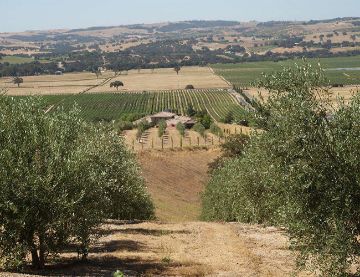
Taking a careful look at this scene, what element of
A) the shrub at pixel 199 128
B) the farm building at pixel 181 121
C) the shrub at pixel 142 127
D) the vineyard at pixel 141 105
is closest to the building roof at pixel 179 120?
the farm building at pixel 181 121

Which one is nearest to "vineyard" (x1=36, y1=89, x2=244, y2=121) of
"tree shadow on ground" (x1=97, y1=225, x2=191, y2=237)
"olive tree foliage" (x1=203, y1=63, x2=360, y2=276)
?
"tree shadow on ground" (x1=97, y1=225, x2=191, y2=237)

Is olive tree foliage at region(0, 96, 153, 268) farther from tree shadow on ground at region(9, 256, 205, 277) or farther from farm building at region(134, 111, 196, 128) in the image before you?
farm building at region(134, 111, 196, 128)

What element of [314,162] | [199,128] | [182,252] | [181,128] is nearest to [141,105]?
[181,128]

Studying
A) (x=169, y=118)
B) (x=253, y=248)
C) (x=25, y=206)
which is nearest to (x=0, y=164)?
(x=25, y=206)

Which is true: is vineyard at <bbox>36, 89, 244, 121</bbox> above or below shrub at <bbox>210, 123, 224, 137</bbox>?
below

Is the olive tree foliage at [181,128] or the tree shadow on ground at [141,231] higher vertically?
the tree shadow on ground at [141,231]

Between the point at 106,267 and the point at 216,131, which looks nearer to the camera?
the point at 106,267

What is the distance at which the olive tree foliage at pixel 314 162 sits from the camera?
66.8 feet

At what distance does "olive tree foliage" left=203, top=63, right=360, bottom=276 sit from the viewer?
2036cm

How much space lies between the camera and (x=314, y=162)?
20.5 m

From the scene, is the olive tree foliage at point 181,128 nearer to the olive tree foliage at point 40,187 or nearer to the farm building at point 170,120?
the farm building at point 170,120

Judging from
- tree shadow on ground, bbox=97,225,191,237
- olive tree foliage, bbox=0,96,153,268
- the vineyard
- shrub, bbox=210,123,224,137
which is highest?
olive tree foliage, bbox=0,96,153,268

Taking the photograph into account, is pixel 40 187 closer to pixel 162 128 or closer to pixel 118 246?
pixel 118 246

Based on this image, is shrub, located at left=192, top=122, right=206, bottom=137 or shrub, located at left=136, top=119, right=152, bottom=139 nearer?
shrub, located at left=136, top=119, right=152, bottom=139
